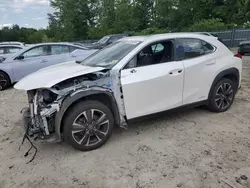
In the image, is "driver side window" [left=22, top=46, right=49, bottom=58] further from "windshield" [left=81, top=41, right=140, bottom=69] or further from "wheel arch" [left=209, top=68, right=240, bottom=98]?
"wheel arch" [left=209, top=68, right=240, bottom=98]

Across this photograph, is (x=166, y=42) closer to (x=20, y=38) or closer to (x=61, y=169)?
(x=61, y=169)

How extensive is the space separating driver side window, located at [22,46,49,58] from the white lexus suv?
4.63 metres

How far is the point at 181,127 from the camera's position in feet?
13.5

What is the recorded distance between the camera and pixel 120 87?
347 cm

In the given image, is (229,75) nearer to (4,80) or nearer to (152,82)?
(152,82)

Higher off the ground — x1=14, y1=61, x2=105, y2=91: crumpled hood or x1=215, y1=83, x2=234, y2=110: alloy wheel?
x1=14, y1=61, x2=105, y2=91: crumpled hood

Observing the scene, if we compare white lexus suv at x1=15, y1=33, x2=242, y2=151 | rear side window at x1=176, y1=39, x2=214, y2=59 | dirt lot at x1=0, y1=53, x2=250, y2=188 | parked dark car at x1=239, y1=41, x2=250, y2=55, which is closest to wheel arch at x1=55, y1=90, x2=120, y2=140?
white lexus suv at x1=15, y1=33, x2=242, y2=151

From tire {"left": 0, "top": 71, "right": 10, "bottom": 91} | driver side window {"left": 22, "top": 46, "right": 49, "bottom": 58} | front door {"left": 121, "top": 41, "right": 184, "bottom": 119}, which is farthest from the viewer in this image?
driver side window {"left": 22, "top": 46, "right": 49, "bottom": 58}

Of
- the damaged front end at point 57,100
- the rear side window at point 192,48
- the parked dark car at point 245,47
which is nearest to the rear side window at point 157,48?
the rear side window at point 192,48

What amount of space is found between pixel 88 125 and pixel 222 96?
2.79m

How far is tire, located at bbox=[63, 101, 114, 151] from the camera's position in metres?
3.26

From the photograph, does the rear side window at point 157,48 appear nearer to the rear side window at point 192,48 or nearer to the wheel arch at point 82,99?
the rear side window at point 192,48

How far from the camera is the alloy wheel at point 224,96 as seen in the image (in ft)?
14.8

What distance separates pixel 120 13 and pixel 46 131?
34994mm
